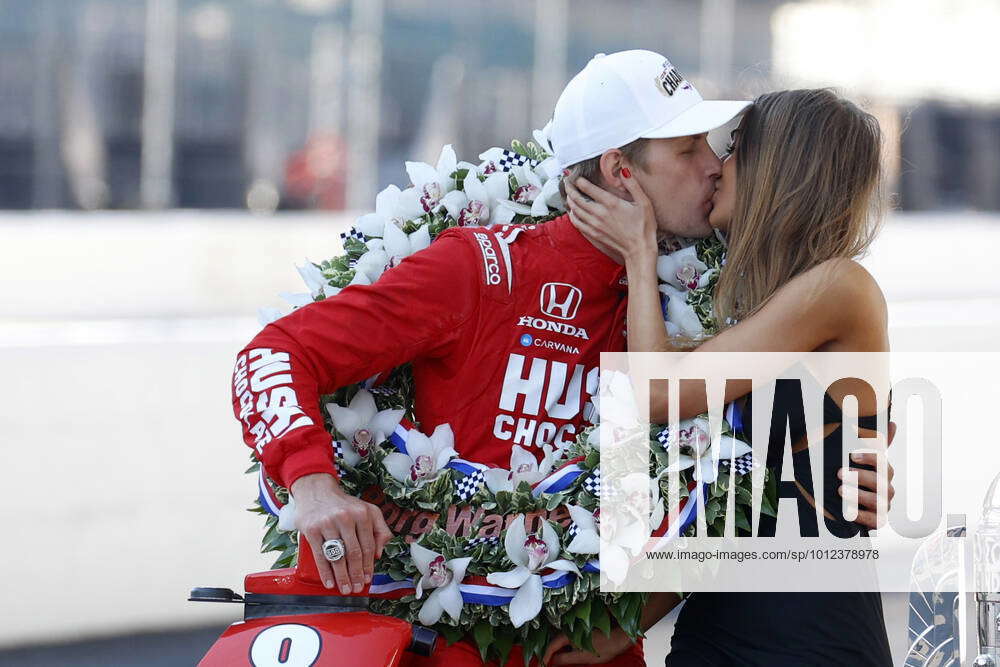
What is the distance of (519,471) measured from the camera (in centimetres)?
277

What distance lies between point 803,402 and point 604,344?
47 cm

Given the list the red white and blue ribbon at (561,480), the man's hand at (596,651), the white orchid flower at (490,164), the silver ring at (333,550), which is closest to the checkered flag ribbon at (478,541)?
the red white and blue ribbon at (561,480)

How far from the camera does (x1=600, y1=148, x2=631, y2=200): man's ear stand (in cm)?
289

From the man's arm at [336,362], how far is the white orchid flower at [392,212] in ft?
1.05

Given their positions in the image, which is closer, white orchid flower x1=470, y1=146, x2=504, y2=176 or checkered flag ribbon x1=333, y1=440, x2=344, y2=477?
checkered flag ribbon x1=333, y1=440, x2=344, y2=477

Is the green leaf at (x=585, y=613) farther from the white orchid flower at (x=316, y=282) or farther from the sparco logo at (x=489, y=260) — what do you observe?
the white orchid flower at (x=316, y=282)

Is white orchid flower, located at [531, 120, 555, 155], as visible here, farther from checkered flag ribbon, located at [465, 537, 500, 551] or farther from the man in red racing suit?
checkered flag ribbon, located at [465, 537, 500, 551]

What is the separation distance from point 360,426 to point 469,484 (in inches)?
11.2

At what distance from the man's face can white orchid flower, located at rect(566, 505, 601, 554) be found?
0.71m

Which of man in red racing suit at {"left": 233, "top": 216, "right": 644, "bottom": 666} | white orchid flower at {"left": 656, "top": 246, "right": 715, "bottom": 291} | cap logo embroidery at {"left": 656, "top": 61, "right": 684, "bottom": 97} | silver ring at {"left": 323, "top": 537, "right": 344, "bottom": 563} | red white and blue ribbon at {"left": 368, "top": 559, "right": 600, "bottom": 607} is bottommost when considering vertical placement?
red white and blue ribbon at {"left": 368, "top": 559, "right": 600, "bottom": 607}

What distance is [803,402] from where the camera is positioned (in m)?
2.71

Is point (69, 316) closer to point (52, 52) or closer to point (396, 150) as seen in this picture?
point (52, 52)

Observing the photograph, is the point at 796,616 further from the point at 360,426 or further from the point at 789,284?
the point at 360,426

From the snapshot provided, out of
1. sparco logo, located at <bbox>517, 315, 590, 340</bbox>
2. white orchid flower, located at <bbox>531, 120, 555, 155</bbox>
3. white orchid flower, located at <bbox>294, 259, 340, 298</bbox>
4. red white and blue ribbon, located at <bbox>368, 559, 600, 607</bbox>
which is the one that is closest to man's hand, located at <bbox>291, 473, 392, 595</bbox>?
red white and blue ribbon, located at <bbox>368, 559, 600, 607</bbox>
